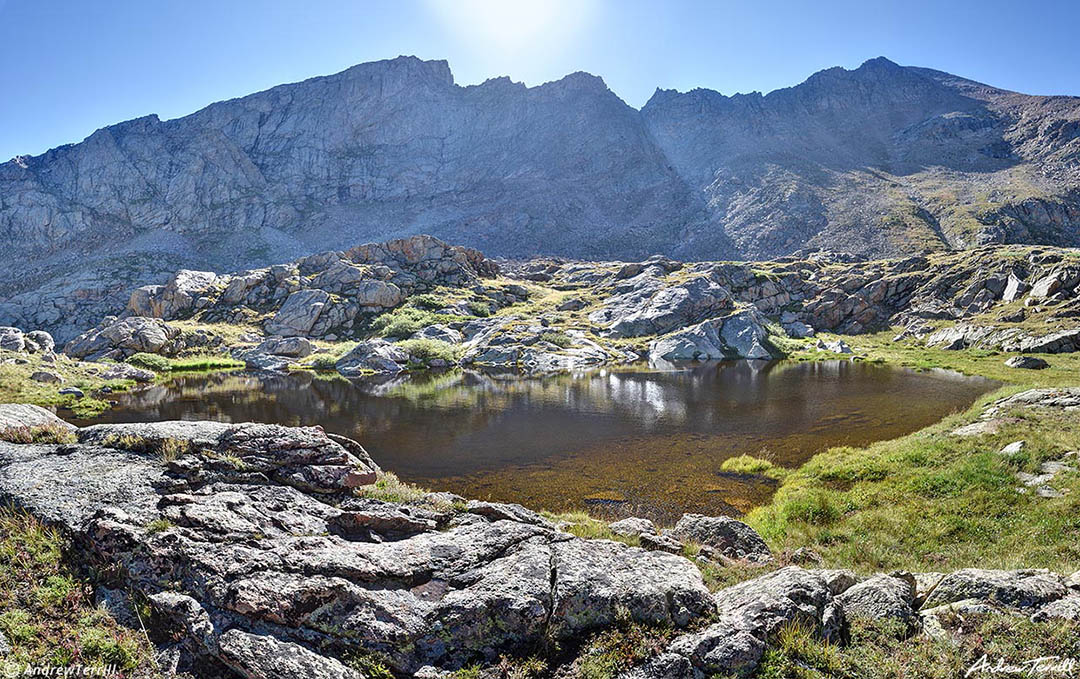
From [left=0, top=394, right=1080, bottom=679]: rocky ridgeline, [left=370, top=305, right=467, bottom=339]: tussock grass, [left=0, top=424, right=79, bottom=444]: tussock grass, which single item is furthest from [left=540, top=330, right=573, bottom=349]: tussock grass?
[left=0, top=394, right=1080, bottom=679]: rocky ridgeline

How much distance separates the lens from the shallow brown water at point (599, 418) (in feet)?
69.5

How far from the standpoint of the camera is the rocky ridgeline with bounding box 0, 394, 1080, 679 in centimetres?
657

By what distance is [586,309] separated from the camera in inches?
3846

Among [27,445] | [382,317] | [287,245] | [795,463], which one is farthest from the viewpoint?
[287,245]

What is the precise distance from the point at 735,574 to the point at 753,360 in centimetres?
6408

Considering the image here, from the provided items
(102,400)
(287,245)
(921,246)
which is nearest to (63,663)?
(102,400)

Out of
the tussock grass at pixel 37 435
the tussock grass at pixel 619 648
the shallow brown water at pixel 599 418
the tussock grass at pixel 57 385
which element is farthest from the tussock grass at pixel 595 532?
the tussock grass at pixel 57 385

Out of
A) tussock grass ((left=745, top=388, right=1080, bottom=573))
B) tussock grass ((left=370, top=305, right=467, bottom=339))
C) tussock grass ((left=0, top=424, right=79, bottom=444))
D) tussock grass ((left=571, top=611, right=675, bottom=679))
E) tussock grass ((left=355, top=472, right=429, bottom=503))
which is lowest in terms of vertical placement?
tussock grass ((left=745, top=388, right=1080, bottom=573))

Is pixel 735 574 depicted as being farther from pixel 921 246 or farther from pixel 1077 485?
pixel 921 246

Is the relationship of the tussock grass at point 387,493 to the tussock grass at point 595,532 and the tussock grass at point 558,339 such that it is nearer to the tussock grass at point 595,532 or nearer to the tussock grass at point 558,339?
the tussock grass at point 595,532

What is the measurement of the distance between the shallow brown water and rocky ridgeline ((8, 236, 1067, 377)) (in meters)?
13.2

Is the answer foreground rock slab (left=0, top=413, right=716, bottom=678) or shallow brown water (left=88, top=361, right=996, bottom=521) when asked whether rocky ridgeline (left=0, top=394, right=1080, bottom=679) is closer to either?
foreground rock slab (left=0, top=413, right=716, bottom=678)

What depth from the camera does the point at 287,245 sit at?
639 feet

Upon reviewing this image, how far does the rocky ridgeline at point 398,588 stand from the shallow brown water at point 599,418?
10.1 m
